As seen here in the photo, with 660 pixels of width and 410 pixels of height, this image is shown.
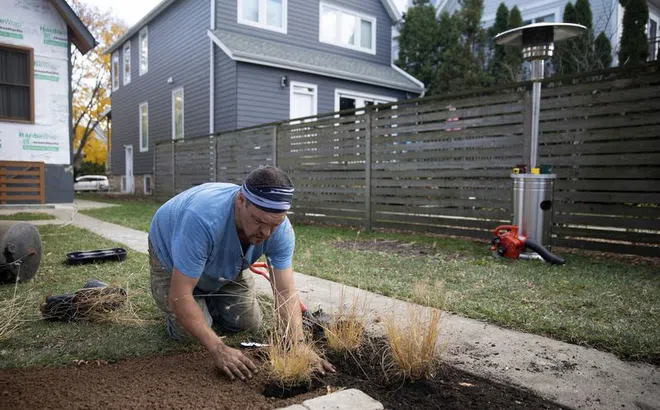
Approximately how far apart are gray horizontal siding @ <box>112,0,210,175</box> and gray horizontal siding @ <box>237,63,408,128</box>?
5.92 ft

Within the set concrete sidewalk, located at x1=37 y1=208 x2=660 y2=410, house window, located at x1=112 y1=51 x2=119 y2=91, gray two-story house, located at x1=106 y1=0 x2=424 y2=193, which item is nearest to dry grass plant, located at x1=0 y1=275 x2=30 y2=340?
concrete sidewalk, located at x1=37 y1=208 x2=660 y2=410

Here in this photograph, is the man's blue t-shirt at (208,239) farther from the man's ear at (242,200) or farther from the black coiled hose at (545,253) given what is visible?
the black coiled hose at (545,253)

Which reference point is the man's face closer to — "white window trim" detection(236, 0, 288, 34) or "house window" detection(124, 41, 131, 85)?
"white window trim" detection(236, 0, 288, 34)

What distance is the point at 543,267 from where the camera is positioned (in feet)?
15.6

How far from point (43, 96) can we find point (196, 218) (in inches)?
419

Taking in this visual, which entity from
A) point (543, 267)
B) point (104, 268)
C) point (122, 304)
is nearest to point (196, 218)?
point (122, 304)

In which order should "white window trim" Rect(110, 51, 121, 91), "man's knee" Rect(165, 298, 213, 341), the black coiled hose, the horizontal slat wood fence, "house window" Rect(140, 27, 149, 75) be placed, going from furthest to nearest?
"white window trim" Rect(110, 51, 121, 91) → "house window" Rect(140, 27, 149, 75) → the horizontal slat wood fence → the black coiled hose → "man's knee" Rect(165, 298, 213, 341)

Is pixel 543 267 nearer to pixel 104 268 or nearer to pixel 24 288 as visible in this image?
pixel 104 268

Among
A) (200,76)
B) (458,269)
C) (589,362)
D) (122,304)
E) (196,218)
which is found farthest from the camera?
(200,76)

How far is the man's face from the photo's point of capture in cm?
217

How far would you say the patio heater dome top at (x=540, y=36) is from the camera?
17.0 ft

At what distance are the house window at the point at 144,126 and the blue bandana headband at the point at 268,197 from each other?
17.9 m

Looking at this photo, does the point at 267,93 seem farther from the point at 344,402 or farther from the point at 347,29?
the point at 344,402

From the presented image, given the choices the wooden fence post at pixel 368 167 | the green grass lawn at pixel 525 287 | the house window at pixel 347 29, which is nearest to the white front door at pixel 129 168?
the house window at pixel 347 29
